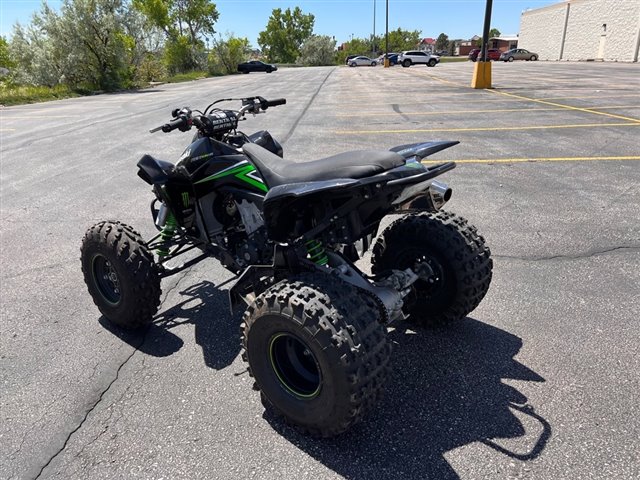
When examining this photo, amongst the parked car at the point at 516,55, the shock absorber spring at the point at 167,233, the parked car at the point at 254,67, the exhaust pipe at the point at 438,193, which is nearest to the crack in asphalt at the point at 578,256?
the exhaust pipe at the point at 438,193

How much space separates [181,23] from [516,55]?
44.7 m

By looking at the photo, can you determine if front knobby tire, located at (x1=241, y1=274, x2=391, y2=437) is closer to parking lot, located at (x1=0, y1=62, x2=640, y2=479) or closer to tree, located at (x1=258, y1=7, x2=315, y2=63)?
parking lot, located at (x1=0, y1=62, x2=640, y2=479)

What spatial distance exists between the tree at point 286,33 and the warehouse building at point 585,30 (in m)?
45.2

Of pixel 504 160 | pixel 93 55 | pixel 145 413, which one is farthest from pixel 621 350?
pixel 93 55

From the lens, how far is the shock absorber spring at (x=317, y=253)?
263 centimetres

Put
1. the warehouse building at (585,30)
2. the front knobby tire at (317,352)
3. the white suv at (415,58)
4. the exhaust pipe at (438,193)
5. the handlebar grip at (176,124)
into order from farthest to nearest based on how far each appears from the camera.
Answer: the white suv at (415,58), the warehouse building at (585,30), the handlebar grip at (176,124), the exhaust pipe at (438,193), the front knobby tire at (317,352)

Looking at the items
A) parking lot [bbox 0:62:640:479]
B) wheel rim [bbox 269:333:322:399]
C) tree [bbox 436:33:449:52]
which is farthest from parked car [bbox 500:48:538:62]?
tree [bbox 436:33:449:52]

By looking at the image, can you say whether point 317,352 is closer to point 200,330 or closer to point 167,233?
point 200,330

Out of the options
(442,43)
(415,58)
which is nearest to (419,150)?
(415,58)

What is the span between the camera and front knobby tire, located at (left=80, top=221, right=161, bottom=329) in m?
3.21

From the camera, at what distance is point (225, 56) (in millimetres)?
53750

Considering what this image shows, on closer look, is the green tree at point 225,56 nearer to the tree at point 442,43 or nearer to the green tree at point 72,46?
the green tree at point 72,46

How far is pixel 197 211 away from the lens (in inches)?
135

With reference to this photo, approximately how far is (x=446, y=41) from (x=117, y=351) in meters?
137
